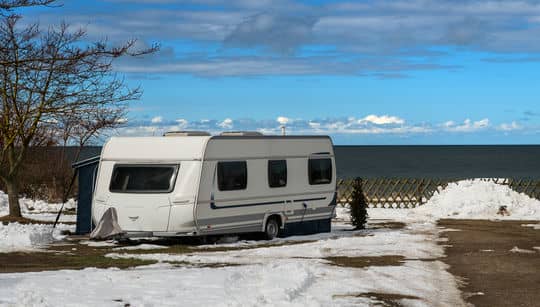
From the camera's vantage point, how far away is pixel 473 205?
33.4 metres

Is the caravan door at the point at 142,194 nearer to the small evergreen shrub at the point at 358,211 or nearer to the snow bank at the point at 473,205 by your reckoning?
the small evergreen shrub at the point at 358,211

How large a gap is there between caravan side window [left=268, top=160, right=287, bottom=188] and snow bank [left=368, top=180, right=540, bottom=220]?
33.2ft

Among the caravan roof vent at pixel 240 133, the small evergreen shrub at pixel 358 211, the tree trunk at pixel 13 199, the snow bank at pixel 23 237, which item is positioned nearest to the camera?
the snow bank at pixel 23 237

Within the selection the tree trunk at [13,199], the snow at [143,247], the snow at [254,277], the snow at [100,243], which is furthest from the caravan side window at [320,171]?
the tree trunk at [13,199]

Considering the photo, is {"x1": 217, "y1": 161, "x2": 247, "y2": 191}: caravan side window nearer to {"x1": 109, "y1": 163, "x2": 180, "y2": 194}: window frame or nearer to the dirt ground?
{"x1": 109, "y1": 163, "x2": 180, "y2": 194}: window frame

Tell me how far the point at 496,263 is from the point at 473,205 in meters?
16.1

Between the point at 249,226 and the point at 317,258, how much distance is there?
4.40 m

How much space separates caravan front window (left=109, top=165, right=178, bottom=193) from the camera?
2064 cm

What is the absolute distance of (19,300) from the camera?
11227 mm

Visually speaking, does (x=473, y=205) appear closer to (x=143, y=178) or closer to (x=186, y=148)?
(x=186, y=148)

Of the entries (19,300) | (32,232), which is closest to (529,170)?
(32,232)

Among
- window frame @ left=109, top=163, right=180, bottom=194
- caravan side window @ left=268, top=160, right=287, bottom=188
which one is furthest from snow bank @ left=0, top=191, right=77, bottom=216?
caravan side window @ left=268, top=160, right=287, bottom=188

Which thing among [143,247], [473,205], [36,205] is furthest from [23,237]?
[473,205]

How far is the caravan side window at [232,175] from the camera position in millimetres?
21047
